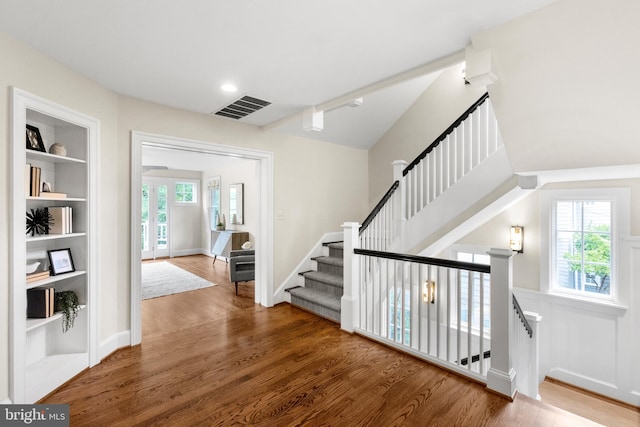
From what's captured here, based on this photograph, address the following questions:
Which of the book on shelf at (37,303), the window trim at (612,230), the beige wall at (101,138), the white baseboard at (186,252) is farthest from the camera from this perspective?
the white baseboard at (186,252)

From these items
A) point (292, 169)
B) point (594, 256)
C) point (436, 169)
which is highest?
point (292, 169)

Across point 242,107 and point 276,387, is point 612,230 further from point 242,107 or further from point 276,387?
point 242,107

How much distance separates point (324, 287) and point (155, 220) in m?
6.05

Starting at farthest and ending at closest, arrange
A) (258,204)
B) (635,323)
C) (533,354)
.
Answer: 1. (258,204)
2. (635,323)
3. (533,354)

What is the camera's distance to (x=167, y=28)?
191 cm

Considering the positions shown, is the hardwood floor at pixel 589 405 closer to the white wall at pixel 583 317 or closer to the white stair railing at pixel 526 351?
the white wall at pixel 583 317

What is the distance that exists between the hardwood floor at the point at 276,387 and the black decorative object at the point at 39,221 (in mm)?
1238

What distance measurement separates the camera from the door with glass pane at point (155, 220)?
8.03 meters

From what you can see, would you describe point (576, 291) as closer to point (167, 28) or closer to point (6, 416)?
point (167, 28)

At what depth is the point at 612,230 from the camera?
12.5ft

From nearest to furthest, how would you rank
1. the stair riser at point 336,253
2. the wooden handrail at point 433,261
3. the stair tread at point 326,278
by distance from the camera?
the wooden handrail at point 433,261, the stair tread at point 326,278, the stair riser at point 336,253

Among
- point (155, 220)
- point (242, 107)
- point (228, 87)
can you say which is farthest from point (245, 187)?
point (228, 87)

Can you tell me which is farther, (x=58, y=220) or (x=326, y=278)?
(x=326, y=278)

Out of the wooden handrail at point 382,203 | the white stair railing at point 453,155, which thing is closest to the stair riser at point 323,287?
the wooden handrail at point 382,203
